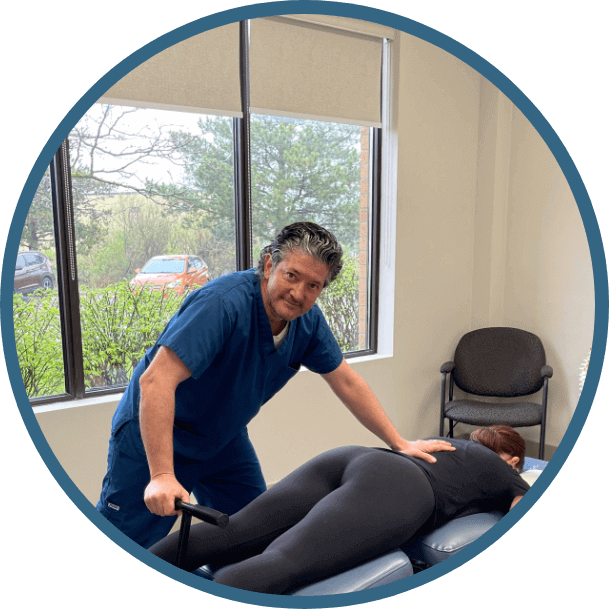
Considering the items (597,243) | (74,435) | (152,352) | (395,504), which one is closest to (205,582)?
(395,504)

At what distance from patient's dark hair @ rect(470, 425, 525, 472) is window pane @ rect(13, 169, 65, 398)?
60.0 inches

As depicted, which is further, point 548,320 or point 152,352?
point 548,320

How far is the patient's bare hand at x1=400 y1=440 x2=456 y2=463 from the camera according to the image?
5.11 feet

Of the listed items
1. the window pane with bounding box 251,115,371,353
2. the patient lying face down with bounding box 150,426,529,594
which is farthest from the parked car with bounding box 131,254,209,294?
the patient lying face down with bounding box 150,426,529,594

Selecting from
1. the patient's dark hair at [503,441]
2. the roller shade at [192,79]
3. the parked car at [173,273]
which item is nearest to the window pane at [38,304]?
the parked car at [173,273]

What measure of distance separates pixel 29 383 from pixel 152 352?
2.96 feet

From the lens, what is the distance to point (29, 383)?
214 cm

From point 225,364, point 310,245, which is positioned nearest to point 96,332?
point 225,364

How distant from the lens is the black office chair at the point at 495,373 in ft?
9.09

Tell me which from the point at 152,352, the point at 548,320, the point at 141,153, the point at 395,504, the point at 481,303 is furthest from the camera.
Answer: the point at 481,303

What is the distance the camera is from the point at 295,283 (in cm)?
139

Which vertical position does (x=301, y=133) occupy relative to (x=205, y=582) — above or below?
above

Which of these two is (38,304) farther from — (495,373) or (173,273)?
(495,373)

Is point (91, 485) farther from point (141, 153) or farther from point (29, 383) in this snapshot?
point (141, 153)
